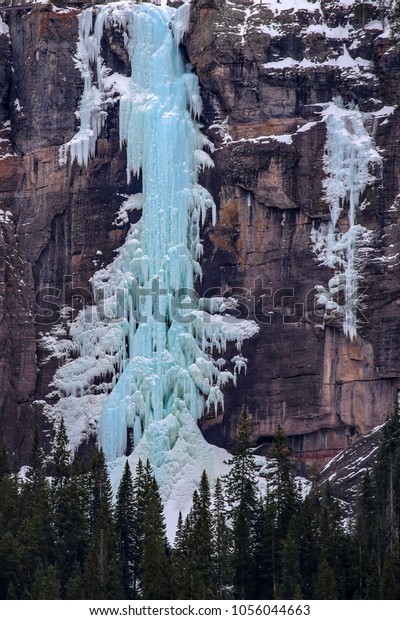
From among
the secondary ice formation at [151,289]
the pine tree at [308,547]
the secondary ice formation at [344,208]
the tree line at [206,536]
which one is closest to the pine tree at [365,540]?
the tree line at [206,536]

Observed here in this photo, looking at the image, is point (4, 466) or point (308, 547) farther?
point (4, 466)

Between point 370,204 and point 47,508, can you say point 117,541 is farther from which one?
point 370,204

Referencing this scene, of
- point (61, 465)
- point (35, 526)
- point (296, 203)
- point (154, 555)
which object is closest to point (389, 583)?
point (154, 555)

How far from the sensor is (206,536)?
131 meters

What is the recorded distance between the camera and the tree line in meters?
129

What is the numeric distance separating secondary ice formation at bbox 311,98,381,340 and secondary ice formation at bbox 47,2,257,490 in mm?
4070

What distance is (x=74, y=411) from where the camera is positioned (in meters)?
145

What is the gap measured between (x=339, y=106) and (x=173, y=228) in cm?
831

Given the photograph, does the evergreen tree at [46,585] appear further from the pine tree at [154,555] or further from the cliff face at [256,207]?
the cliff face at [256,207]

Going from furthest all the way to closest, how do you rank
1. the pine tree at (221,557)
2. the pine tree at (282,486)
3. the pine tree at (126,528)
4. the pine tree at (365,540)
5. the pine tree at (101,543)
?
the pine tree at (282,486) < the pine tree at (126,528) < the pine tree at (221,557) < the pine tree at (101,543) < the pine tree at (365,540)

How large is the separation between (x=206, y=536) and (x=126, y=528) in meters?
4.61

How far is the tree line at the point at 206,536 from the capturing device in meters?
129

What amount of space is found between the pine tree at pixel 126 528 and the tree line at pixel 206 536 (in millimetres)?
38

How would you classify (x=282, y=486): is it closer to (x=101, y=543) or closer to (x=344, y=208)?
(x=101, y=543)
